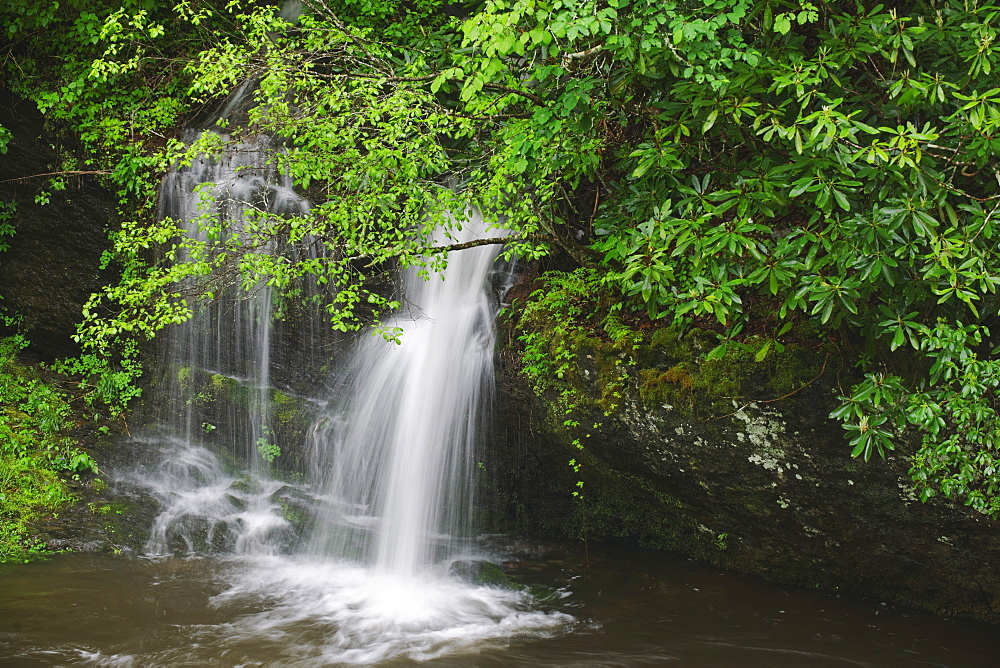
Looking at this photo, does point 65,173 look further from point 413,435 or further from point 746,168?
point 746,168

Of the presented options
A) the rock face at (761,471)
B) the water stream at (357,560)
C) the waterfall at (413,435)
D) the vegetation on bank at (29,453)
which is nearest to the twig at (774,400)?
the rock face at (761,471)

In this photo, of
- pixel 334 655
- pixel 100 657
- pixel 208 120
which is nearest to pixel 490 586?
pixel 334 655

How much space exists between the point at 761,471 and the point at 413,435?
121 inches

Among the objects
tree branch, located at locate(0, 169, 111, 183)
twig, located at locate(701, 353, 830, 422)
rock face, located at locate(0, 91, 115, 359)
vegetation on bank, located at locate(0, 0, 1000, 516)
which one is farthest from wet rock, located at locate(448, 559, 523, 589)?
Answer: tree branch, located at locate(0, 169, 111, 183)

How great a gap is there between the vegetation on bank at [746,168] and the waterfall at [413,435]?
2.85ft

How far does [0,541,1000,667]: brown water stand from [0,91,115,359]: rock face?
3.17 m

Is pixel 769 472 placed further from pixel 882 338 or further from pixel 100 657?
pixel 100 657

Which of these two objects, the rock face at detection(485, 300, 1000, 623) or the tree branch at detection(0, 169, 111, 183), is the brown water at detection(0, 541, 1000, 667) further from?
the tree branch at detection(0, 169, 111, 183)

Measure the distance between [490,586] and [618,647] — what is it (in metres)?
1.43

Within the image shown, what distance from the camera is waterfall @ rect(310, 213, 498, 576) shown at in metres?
6.55

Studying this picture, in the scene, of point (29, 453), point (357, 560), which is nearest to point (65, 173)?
point (29, 453)

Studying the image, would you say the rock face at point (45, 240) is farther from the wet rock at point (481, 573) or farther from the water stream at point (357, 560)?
the wet rock at point (481, 573)

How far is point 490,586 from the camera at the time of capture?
5.99 metres

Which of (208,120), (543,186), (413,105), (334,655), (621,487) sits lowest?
(334,655)
